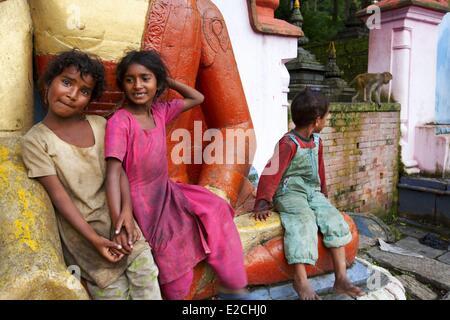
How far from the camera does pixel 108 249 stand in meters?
1.13

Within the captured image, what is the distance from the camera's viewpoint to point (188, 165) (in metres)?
1.75

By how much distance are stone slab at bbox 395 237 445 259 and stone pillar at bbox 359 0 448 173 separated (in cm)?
124

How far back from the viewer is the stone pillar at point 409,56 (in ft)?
16.6

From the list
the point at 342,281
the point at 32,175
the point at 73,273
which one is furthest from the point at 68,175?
the point at 342,281

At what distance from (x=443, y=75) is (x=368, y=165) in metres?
1.90

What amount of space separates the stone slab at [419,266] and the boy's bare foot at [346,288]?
1.93m

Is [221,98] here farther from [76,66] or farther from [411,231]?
[411,231]

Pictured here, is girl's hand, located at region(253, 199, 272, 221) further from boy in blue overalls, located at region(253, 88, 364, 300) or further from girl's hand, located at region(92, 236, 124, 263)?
girl's hand, located at region(92, 236, 124, 263)

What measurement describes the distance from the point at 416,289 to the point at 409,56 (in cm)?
329

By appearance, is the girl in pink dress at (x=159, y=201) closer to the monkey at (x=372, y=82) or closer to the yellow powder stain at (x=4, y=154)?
the yellow powder stain at (x=4, y=154)

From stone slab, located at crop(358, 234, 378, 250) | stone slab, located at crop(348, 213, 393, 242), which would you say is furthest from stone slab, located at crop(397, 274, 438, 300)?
stone slab, located at crop(348, 213, 393, 242)

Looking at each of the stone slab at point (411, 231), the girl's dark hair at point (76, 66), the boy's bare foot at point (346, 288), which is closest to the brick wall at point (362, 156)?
the stone slab at point (411, 231)

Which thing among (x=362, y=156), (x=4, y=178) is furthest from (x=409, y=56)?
(x=4, y=178)

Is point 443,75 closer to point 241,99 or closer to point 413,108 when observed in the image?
point 413,108
